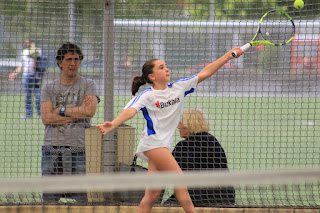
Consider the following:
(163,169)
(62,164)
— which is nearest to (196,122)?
(163,169)

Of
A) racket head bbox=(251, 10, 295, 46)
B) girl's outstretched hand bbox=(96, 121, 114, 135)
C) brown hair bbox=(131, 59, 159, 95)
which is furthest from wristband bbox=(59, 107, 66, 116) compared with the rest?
racket head bbox=(251, 10, 295, 46)

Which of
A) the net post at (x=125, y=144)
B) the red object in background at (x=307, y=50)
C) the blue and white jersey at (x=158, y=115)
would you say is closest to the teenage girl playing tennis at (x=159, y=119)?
the blue and white jersey at (x=158, y=115)

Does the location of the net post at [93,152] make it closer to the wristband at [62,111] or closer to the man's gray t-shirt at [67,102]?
the man's gray t-shirt at [67,102]

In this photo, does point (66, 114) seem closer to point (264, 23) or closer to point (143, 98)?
point (143, 98)

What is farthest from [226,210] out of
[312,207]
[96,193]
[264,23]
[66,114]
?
[264,23]

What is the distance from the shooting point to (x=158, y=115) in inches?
149

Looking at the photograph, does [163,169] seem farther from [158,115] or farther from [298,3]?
[298,3]

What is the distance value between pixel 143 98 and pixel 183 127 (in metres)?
0.85

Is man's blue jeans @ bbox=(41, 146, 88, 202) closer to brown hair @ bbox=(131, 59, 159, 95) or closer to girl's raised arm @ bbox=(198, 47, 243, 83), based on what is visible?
brown hair @ bbox=(131, 59, 159, 95)

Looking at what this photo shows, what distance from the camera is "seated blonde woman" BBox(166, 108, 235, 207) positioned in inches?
171

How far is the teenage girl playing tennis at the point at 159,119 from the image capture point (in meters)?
3.68

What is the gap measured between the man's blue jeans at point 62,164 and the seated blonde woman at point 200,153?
819mm

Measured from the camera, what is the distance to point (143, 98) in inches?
148

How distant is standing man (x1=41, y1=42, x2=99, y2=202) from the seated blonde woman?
32.4 inches
